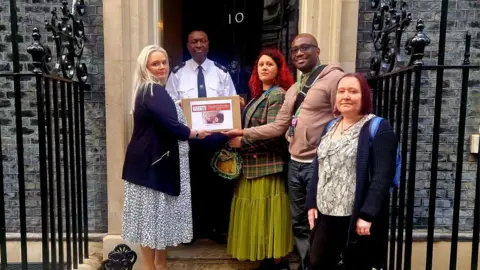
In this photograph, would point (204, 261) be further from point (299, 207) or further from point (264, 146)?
point (264, 146)

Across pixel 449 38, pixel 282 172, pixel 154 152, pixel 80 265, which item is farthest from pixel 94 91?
pixel 449 38

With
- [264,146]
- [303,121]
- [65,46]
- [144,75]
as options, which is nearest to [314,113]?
[303,121]

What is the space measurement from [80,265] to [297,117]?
7.72 feet

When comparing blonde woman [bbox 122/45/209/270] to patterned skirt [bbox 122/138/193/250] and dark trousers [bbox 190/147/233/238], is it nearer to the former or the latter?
patterned skirt [bbox 122/138/193/250]

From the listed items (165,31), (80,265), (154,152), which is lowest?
(80,265)

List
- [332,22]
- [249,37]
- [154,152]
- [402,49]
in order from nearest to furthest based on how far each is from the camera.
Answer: [154,152] < [332,22] < [402,49] < [249,37]

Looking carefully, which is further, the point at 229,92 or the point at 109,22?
the point at 229,92

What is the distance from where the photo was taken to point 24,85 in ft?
12.5

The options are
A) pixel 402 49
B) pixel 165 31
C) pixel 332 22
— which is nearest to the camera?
pixel 332 22

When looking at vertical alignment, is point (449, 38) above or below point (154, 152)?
above

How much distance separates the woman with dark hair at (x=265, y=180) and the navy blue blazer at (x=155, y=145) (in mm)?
587

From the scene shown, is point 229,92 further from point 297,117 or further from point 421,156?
point 421,156

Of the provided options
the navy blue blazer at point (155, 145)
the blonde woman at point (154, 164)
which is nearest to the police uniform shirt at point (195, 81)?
the blonde woman at point (154, 164)

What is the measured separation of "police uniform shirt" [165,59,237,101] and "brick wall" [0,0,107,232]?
0.71m
